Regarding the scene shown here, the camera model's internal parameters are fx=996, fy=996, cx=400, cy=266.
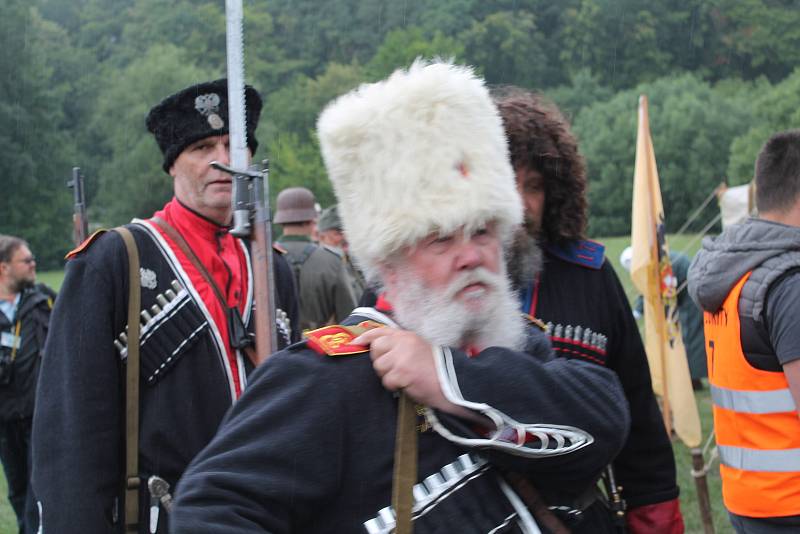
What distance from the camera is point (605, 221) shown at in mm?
47719

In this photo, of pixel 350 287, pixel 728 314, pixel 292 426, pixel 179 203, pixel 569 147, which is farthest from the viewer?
pixel 350 287

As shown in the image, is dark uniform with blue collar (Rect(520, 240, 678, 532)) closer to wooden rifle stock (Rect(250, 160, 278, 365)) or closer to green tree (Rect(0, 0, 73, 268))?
wooden rifle stock (Rect(250, 160, 278, 365))

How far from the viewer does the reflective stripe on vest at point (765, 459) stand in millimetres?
3250

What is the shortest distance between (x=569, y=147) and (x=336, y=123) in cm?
119

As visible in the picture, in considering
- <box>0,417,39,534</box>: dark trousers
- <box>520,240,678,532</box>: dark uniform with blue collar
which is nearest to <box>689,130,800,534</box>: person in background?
<box>520,240,678,532</box>: dark uniform with blue collar

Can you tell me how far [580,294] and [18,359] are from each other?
4.90m

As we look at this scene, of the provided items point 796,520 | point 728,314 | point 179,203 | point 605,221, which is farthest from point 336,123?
point 605,221

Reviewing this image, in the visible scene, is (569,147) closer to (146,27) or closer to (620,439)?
(620,439)

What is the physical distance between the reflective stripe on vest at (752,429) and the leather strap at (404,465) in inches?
75.8

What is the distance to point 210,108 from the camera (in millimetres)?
3168

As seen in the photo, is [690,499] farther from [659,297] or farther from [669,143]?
[669,143]

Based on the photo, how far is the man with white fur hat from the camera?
1.64 meters

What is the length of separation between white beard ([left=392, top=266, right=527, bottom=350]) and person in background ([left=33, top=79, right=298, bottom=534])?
1.10 meters

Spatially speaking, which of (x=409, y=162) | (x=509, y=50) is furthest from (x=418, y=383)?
(x=509, y=50)
